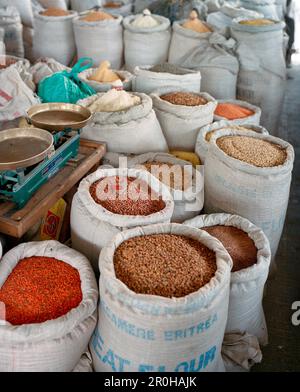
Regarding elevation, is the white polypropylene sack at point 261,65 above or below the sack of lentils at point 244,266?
above

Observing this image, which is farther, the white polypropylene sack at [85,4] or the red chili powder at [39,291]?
the white polypropylene sack at [85,4]

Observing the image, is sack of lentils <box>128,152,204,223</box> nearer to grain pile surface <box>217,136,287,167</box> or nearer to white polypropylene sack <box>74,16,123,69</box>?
grain pile surface <box>217,136,287,167</box>

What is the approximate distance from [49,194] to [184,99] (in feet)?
3.49

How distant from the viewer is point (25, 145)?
172cm

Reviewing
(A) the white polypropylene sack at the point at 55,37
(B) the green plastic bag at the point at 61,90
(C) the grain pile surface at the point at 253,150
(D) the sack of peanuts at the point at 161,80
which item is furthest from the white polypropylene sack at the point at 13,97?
(A) the white polypropylene sack at the point at 55,37

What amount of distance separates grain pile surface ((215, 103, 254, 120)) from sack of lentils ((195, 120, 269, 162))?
0.16 meters

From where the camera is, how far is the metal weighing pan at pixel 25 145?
5.31 feet

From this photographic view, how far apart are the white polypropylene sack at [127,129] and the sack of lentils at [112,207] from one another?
0.40 m

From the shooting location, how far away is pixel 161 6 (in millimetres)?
4004

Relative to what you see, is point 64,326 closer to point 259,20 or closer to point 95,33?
point 95,33

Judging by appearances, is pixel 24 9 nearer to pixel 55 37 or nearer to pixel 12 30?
pixel 12 30

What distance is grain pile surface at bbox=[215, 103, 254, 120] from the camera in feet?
8.54

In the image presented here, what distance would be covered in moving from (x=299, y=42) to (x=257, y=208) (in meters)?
5.03

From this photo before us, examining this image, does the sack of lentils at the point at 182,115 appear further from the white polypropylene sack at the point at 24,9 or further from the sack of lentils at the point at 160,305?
the white polypropylene sack at the point at 24,9
